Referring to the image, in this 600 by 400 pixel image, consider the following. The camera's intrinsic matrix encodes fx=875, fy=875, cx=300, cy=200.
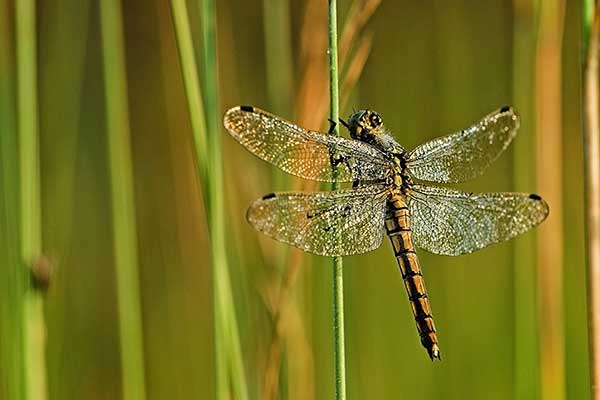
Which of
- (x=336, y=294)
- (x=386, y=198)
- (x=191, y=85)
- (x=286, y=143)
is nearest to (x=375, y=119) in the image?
(x=386, y=198)

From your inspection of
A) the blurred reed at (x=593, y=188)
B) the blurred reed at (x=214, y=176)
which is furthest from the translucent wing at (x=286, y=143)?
the blurred reed at (x=593, y=188)

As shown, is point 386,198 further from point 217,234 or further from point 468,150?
point 217,234

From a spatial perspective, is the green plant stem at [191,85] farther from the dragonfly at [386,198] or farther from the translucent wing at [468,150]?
the translucent wing at [468,150]

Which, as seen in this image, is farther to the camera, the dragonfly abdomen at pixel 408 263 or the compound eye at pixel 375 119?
the compound eye at pixel 375 119

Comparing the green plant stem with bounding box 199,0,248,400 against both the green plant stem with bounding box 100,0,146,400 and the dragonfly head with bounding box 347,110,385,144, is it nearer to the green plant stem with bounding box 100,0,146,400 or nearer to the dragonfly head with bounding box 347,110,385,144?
the green plant stem with bounding box 100,0,146,400

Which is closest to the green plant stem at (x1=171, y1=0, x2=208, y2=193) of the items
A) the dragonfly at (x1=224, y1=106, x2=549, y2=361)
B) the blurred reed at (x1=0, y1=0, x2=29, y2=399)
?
the dragonfly at (x1=224, y1=106, x2=549, y2=361)

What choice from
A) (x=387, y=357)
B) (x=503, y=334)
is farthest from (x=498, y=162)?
(x=387, y=357)
